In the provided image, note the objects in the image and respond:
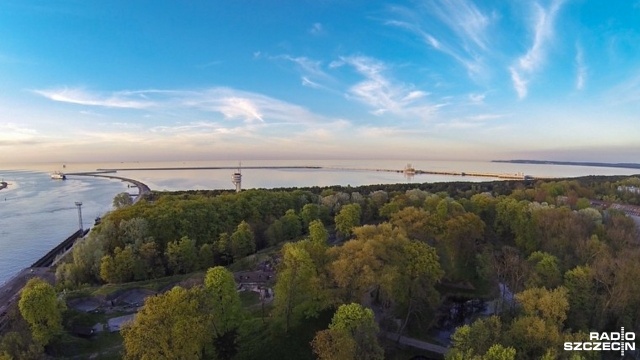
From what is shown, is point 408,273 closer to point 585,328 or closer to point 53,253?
point 585,328

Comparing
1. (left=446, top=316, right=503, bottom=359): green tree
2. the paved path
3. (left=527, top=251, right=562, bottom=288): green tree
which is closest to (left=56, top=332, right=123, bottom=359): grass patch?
the paved path

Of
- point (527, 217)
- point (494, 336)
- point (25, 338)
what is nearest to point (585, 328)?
point (494, 336)

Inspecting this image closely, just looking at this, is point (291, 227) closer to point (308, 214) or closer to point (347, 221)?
point (308, 214)

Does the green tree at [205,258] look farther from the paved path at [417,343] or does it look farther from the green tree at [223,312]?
the paved path at [417,343]

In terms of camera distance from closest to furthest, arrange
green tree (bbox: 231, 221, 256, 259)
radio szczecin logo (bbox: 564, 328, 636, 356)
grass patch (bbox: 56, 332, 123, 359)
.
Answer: radio szczecin logo (bbox: 564, 328, 636, 356) → grass patch (bbox: 56, 332, 123, 359) → green tree (bbox: 231, 221, 256, 259)

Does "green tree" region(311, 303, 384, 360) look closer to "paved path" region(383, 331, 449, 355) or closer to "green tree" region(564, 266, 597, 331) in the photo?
"paved path" region(383, 331, 449, 355)

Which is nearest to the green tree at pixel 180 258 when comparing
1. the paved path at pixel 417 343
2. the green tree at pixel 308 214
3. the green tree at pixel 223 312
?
the green tree at pixel 223 312
